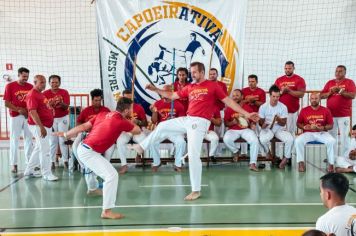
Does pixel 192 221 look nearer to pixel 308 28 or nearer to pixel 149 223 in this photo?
pixel 149 223

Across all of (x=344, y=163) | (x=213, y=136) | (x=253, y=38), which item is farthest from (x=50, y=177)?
(x=253, y=38)

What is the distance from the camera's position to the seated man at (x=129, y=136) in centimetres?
833

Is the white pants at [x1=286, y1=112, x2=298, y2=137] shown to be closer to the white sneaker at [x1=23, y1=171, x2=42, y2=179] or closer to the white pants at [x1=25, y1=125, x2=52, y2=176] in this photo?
the white pants at [x1=25, y1=125, x2=52, y2=176]

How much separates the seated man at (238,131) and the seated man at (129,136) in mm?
1744

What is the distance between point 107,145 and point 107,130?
23 centimetres

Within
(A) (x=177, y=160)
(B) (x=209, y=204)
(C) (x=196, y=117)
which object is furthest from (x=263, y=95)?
(B) (x=209, y=204)

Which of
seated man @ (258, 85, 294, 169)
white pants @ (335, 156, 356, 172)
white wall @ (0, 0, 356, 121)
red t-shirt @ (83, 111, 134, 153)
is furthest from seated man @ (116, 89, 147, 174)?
white wall @ (0, 0, 356, 121)

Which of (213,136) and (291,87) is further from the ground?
(291,87)

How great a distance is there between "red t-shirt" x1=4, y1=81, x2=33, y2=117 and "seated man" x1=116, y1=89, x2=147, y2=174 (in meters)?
1.97

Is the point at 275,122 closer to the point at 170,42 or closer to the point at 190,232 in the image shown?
the point at 170,42

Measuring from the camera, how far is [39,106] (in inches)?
294

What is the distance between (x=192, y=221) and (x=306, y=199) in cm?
200

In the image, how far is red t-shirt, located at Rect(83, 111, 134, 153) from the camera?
527 cm

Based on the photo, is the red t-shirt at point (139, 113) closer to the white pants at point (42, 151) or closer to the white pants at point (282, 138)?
the white pants at point (42, 151)
